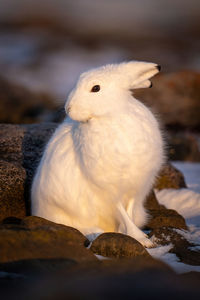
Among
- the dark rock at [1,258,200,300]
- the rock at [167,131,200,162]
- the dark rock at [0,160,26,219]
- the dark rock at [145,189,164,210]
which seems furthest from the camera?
the rock at [167,131,200,162]

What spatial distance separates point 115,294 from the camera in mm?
1867

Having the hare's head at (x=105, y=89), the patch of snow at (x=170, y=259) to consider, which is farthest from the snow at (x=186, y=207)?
the hare's head at (x=105, y=89)

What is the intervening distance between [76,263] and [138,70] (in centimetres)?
136

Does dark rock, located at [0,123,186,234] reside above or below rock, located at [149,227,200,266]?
above

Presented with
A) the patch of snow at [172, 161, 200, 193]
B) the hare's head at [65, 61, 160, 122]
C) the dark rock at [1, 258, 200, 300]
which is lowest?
the patch of snow at [172, 161, 200, 193]

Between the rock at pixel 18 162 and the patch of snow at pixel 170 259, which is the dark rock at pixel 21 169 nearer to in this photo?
the rock at pixel 18 162

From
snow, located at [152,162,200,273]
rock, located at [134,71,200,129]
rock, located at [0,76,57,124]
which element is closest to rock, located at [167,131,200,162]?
snow, located at [152,162,200,273]

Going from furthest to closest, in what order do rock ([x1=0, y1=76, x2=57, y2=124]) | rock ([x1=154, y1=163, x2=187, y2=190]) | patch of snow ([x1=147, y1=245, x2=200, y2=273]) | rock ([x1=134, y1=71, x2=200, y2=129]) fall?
rock ([x1=0, y1=76, x2=57, y2=124]) < rock ([x1=134, y1=71, x2=200, y2=129]) < rock ([x1=154, y1=163, x2=187, y2=190]) < patch of snow ([x1=147, y1=245, x2=200, y2=273])

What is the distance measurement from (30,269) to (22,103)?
491 inches

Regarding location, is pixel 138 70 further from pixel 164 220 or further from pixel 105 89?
pixel 164 220

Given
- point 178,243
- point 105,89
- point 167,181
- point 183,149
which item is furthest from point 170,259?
point 183,149

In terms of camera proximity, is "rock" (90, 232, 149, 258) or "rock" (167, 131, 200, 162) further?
"rock" (167, 131, 200, 162)

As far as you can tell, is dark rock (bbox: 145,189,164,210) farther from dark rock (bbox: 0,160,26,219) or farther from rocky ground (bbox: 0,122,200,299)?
dark rock (bbox: 0,160,26,219)

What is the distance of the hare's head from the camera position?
2719mm
